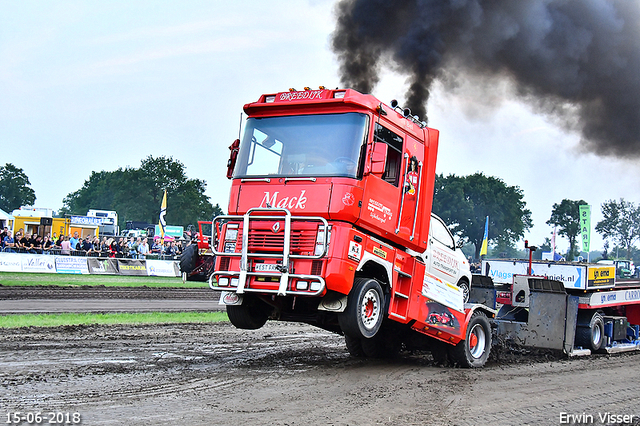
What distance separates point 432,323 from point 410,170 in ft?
7.73

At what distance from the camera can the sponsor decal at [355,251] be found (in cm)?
827

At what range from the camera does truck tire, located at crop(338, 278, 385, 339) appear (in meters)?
8.34

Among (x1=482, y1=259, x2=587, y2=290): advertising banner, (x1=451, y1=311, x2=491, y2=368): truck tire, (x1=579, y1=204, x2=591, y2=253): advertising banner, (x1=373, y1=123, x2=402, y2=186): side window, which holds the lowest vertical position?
(x1=451, y1=311, x2=491, y2=368): truck tire

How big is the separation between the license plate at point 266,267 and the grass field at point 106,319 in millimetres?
6769

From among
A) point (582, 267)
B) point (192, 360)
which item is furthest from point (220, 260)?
point (582, 267)

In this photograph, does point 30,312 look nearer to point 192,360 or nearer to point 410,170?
point 192,360

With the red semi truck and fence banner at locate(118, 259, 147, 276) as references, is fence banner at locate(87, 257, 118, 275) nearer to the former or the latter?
fence banner at locate(118, 259, 147, 276)

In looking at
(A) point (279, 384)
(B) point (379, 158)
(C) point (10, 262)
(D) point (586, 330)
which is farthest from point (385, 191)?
(C) point (10, 262)

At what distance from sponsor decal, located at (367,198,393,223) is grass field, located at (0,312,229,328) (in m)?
8.04

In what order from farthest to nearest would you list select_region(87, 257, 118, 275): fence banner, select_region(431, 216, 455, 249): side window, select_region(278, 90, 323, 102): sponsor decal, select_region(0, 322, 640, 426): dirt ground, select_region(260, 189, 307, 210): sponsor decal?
1. select_region(87, 257, 118, 275): fence banner
2. select_region(431, 216, 455, 249): side window
3. select_region(278, 90, 323, 102): sponsor decal
4. select_region(260, 189, 307, 210): sponsor decal
5. select_region(0, 322, 640, 426): dirt ground

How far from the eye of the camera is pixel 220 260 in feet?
29.5

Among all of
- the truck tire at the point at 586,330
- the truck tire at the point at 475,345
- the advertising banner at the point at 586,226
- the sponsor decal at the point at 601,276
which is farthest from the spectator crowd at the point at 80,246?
the advertising banner at the point at 586,226

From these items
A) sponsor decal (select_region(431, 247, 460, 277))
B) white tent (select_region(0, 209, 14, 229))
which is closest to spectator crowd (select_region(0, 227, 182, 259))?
white tent (select_region(0, 209, 14, 229))

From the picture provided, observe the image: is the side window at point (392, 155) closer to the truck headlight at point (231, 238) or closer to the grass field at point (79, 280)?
the truck headlight at point (231, 238)
